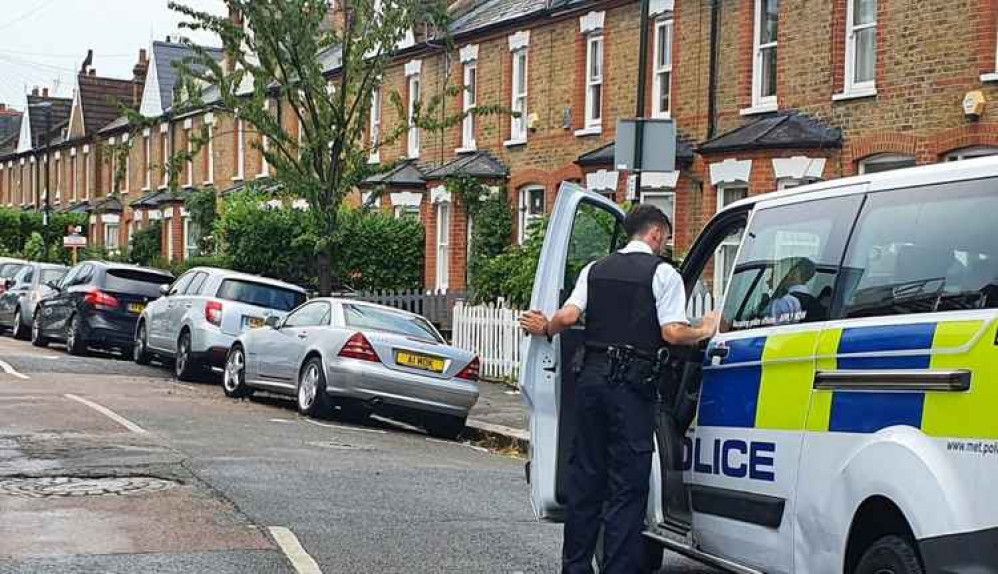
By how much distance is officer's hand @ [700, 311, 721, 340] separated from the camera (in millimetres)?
7184

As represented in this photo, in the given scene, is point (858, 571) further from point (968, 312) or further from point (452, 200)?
point (452, 200)

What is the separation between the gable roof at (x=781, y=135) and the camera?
21.4 meters

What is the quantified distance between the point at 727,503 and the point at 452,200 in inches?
985

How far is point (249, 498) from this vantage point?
404 inches

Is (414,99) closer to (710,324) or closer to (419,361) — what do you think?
(419,361)

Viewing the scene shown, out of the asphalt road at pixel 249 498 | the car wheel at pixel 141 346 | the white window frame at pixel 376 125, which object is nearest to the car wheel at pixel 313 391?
the asphalt road at pixel 249 498

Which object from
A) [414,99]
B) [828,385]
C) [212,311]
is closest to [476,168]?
[414,99]

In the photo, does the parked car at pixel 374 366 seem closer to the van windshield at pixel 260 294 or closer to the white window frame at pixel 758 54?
the van windshield at pixel 260 294

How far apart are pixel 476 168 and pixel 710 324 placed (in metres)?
23.8

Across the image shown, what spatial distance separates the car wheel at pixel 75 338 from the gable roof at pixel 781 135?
36.9 feet

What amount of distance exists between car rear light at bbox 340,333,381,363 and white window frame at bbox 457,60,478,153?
16304 millimetres

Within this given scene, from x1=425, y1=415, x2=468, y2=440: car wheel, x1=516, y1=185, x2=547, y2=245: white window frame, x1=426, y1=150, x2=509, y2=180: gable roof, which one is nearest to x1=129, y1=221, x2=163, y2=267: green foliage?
x1=426, y1=150, x2=509, y2=180: gable roof

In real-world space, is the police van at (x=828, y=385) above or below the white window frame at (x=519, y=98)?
below

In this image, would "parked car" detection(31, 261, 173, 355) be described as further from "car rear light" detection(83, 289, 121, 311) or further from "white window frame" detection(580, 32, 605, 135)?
"white window frame" detection(580, 32, 605, 135)
